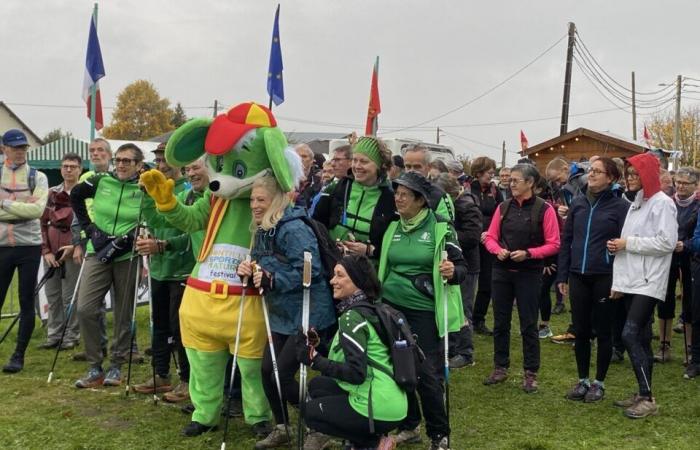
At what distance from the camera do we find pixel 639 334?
5371 millimetres

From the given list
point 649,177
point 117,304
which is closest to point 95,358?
point 117,304

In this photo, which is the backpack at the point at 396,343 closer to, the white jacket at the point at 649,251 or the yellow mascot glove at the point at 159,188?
the yellow mascot glove at the point at 159,188

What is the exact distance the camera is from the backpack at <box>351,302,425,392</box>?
3820 millimetres

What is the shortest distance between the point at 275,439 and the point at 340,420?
907 mm

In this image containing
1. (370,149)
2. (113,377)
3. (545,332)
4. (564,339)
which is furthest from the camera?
(545,332)

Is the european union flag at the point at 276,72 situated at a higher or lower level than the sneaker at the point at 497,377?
higher

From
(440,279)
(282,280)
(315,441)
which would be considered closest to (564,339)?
(440,279)

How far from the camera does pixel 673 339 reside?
8.30 meters

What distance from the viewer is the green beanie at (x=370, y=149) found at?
5270 mm

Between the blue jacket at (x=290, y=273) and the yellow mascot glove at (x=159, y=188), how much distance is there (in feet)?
2.22

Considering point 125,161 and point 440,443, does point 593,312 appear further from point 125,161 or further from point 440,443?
point 125,161

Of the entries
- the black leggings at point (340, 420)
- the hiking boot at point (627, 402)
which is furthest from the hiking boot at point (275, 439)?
the hiking boot at point (627, 402)

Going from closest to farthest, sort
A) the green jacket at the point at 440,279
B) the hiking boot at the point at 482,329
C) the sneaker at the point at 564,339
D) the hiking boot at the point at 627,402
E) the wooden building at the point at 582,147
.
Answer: the green jacket at the point at 440,279
the hiking boot at the point at 627,402
the sneaker at the point at 564,339
the hiking boot at the point at 482,329
the wooden building at the point at 582,147

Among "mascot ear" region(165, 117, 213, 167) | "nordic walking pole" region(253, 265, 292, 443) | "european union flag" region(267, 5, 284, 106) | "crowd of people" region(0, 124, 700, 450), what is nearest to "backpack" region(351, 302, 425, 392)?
"crowd of people" region(0, 124, 700, 450)
